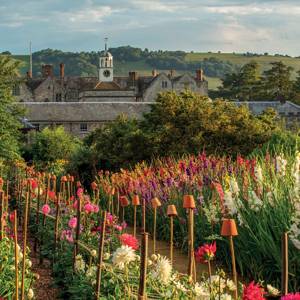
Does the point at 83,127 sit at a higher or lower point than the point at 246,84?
lower

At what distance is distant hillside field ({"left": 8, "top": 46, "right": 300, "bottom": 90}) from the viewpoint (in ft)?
524

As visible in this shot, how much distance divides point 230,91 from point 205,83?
6110 mm

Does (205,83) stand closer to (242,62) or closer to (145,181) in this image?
(145,181)

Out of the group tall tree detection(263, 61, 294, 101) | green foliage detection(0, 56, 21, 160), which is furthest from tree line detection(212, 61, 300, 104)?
green foliage detection(0, 56, 21, 160)

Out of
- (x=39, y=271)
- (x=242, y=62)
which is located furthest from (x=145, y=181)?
(x=242, y=62)

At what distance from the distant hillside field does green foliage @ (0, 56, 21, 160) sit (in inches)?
4754

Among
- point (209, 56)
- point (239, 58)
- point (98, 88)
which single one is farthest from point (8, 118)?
point (239, 58)

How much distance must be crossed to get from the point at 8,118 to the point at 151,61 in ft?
442

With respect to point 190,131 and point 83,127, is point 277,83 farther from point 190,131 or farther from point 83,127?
point 190,131

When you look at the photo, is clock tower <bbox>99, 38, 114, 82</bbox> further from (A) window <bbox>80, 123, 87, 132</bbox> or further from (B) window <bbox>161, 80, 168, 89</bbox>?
(A) window <bbox>80, 123, 87, 132</bbox>

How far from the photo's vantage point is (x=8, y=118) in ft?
101

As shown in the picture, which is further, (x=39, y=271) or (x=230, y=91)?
(x=230, y=91)

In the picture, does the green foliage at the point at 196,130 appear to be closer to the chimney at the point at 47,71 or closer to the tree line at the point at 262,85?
the tree line at the point at 262,85

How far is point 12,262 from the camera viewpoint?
275 inches
